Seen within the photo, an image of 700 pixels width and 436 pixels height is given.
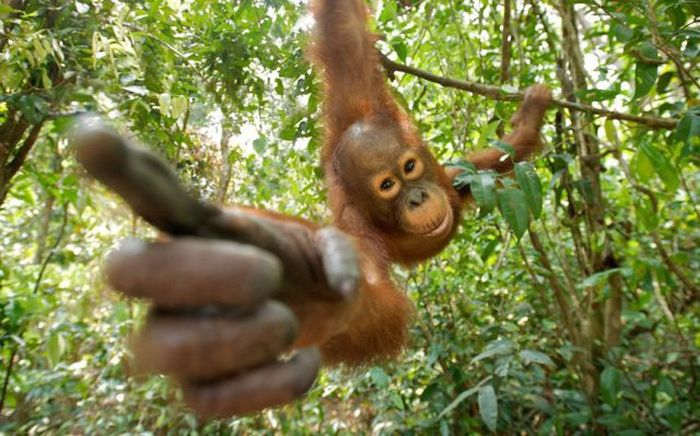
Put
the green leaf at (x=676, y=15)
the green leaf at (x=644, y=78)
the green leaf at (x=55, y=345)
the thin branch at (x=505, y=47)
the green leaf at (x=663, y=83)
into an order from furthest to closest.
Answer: the green leaf at (x=55, y=345), the thin branch at (x=505, y=47), the green leaf at (x=663, y=83), the green leaf at (x=644, y=78), the green leaf at (x=676, y=15)

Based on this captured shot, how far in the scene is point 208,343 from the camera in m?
0.85

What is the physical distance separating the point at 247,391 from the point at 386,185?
1832 mm

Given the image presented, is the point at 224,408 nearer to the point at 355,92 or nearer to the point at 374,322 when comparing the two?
the point at 374,322

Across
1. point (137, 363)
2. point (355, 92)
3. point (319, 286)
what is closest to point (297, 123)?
point (355, 92)

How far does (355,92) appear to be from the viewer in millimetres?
2859

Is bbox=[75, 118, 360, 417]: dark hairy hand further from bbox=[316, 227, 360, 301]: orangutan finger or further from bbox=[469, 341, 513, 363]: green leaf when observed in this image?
bbox=[469, 341, 513, 363]: green leaf

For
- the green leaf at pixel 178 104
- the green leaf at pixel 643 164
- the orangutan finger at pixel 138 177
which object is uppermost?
the green leaf at pixel 178 104

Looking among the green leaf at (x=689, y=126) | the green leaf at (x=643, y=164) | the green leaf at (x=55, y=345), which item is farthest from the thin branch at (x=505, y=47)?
the green leaf at (x=55, y=345)

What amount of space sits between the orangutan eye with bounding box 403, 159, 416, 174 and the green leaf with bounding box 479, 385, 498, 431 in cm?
107

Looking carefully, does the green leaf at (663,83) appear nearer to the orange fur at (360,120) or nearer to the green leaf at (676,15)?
the green leaf at (676,15)

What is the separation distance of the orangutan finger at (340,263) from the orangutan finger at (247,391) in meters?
0.17

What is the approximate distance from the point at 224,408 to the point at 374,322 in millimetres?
1212

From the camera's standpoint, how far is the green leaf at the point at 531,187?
1893mm

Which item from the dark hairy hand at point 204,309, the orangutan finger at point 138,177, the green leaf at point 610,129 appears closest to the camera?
the orangutan finger at point 138,177
